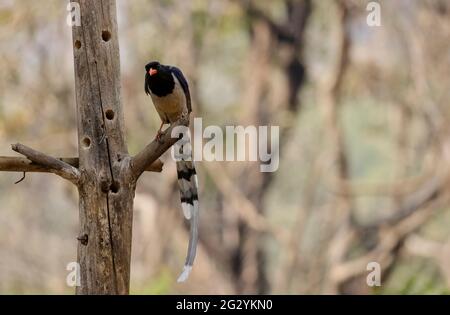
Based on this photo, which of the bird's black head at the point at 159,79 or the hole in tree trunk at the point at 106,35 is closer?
the hole in tree trunk at the point at 106,35

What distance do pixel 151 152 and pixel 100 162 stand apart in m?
0.27

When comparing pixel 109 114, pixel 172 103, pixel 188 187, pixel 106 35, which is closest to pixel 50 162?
pixel 109 114

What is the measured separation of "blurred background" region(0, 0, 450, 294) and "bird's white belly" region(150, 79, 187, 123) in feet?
18.0

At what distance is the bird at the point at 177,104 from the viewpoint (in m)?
4.20

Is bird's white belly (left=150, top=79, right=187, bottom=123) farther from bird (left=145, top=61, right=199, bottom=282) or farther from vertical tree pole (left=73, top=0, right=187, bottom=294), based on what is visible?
vertical tree pole (left=73, top=0, right=187, bottom=294)

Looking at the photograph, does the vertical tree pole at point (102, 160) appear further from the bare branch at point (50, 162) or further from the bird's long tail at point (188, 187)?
the bird's long tail at point (188, 187)

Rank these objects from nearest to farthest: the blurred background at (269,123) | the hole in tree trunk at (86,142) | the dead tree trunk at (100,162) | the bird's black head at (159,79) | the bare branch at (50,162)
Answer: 1. the bare branch at (50,162)
2. the dead tree trunk at (100,162)
3. the hole in tree trunk at (86,142)
4. the bird's black head at (159,79)
5. the blurred background at (269,123)

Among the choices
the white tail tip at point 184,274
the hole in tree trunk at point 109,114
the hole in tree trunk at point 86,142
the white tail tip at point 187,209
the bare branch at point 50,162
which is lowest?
the white tail tip at point 184,274

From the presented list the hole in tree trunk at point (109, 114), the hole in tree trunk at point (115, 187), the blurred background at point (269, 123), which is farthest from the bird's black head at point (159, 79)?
the blurred background at point (269, 123)

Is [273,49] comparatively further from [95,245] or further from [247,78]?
[95,245]

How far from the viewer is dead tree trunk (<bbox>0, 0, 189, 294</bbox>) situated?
372cm

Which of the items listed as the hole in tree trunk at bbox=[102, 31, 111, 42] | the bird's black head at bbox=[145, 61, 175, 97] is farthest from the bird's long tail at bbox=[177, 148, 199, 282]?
the hole in tree trunk at bbox=[102, 31, 111, 42]

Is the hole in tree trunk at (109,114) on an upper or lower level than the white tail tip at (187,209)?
upper

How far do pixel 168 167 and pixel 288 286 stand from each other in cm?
221
